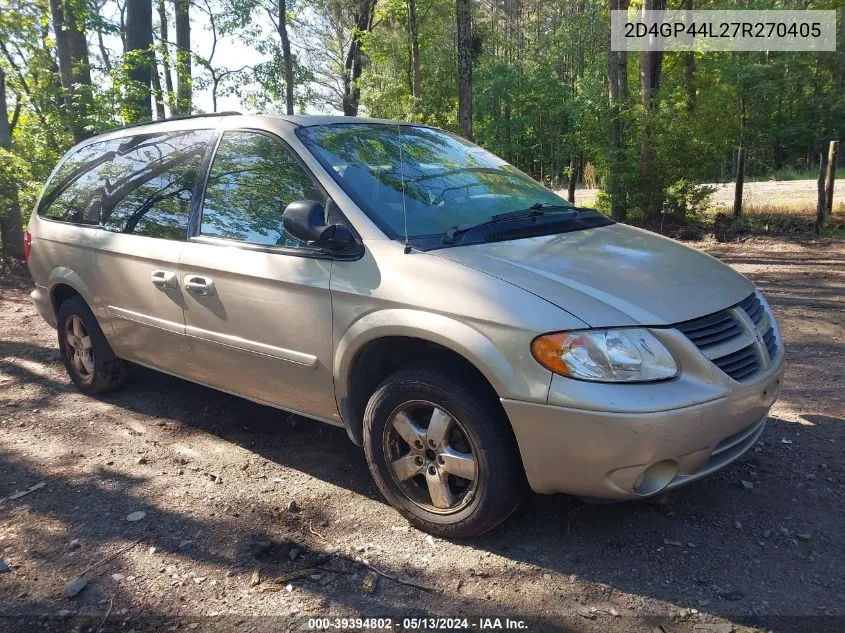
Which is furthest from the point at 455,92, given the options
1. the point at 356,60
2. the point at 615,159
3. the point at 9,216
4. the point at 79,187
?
the point at 79,187

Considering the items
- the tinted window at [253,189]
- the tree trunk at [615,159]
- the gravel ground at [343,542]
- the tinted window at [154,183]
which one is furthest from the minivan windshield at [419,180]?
the tree trunk at [615,159]

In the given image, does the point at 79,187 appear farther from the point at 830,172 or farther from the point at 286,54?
the point at 286,54

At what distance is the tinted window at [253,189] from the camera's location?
350 centimetres

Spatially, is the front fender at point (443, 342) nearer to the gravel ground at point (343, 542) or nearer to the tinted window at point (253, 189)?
the tinted window at point (253, 189)

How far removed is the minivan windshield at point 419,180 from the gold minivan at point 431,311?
16 mm

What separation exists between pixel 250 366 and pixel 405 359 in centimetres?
94

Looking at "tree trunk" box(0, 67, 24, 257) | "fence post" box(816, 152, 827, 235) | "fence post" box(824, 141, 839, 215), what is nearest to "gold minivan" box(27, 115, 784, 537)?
"tree trunk" box(0, 67, 24, 257)

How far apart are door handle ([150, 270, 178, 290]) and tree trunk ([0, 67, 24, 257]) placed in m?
7.22

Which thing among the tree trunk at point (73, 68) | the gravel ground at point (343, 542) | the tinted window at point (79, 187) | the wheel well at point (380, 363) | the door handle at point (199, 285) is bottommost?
the gravel ground at point (343, 542)

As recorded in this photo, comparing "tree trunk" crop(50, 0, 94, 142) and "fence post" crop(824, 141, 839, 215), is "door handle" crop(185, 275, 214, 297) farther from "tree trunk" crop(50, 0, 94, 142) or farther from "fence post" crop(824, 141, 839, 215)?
"fence post" crop(824, 141, 839, 215)

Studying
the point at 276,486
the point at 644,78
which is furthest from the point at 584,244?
the point at 644,78

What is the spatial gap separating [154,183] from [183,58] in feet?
41.1

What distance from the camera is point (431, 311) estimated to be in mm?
2840

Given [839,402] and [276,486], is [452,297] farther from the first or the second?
[839,402]
